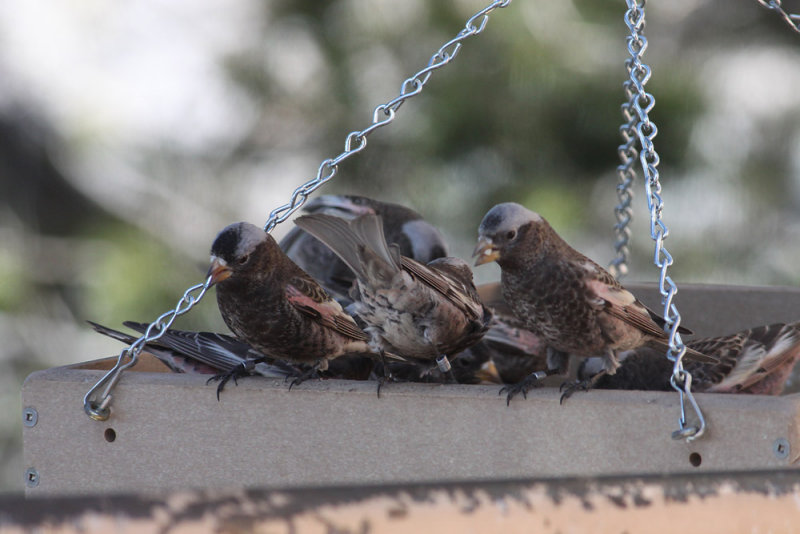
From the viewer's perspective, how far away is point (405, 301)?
1442 millimetres

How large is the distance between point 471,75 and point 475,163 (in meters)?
0.31

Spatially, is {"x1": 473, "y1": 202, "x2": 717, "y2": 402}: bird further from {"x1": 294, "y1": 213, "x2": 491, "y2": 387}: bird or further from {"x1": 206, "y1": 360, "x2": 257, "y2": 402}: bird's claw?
{"x1": 206, "y1": 360, "x2": 257, "y2": 402}: bird's claw

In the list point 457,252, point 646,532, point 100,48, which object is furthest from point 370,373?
point 100,48

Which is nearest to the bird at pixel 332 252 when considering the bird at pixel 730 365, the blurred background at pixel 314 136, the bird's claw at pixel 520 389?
the bird at pixel 730 365

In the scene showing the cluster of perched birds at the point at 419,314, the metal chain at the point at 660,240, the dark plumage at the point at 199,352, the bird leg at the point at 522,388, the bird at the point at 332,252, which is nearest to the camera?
the metal chain at the point at 660,240

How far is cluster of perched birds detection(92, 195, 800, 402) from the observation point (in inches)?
55.2

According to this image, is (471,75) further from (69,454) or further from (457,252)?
(69,454)

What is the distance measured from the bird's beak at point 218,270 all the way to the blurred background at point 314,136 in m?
1.74

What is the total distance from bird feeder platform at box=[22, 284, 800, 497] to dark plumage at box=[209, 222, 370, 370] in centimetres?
12

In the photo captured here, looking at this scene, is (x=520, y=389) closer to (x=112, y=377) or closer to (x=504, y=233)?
(x=504, y=233)

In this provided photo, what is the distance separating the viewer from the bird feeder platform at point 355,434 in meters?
1.07

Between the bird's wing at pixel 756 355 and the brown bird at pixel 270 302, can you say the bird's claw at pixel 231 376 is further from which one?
the bird's wing at pixel 756 355

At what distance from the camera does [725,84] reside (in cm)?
331

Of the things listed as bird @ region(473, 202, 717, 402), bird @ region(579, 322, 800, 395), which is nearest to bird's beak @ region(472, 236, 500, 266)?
bird @ region(473, 202, 717, 402)
